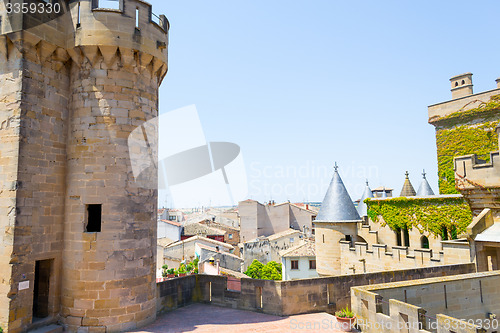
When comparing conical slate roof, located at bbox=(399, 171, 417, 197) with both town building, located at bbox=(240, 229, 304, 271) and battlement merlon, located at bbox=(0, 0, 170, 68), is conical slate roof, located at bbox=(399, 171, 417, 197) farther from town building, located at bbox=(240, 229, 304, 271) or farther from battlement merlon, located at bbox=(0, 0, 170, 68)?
battlement merlon, located at bbox=(0, 0, 170, 68)

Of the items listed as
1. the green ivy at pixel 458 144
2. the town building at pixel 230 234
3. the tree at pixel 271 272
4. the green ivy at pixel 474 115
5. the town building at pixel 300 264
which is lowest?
the tree at pixel 271 272

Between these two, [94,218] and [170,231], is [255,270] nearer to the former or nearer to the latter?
[170,231]

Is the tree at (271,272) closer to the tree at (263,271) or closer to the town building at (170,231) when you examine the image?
the tree at (263,271)

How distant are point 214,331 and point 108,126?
588cm

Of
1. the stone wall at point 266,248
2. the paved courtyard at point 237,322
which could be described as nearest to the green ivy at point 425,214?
the paved courtyard at point 237,322

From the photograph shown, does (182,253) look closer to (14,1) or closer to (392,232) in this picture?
(392,232)

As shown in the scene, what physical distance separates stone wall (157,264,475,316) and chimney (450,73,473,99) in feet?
61.5

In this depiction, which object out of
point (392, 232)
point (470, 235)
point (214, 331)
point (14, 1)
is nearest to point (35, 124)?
point (14, 1)

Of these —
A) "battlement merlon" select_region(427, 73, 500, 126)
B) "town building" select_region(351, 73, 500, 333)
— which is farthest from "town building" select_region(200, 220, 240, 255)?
"battlement merlon" select_region(427, 73, 500, 126)

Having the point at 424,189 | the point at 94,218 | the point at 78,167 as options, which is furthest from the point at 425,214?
the point at 78,167

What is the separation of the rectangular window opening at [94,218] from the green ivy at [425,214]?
56.2 ft

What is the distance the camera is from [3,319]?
8258mm

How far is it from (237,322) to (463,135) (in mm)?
19813

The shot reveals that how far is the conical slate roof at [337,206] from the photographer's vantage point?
847 inches
